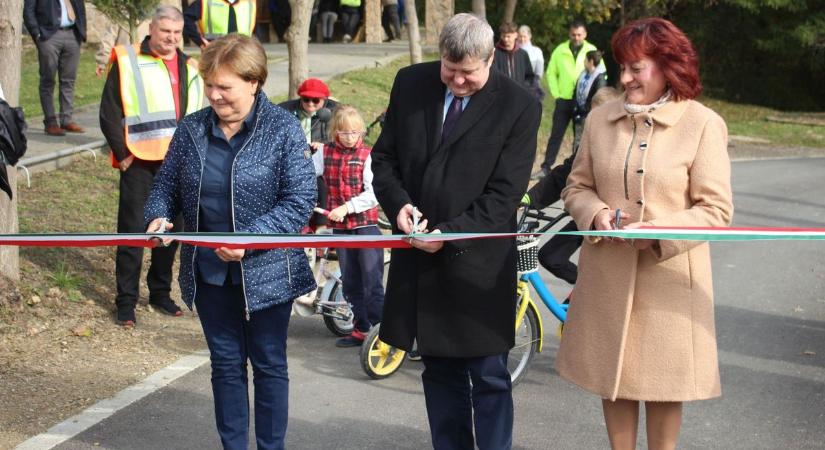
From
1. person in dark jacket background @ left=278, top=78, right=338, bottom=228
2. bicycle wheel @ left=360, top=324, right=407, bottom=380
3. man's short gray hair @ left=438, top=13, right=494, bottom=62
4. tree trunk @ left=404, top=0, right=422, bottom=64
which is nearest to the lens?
man's short gray hair @ left=438, top=13, right=494, bottom=62

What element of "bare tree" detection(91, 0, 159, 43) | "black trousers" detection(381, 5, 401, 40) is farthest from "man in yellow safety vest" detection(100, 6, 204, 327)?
"black trousers" detection(381, 5, 401, 40)

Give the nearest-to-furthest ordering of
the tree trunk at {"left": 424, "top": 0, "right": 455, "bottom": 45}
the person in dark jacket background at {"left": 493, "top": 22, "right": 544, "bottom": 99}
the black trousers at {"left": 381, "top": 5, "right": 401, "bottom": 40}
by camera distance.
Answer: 1. the person in dark jacket background at {"left": 493, "top": 22, "right": 544, "bottom": 99}
2. the tree trunk at {"left": 424, "top": 0, "right": 455, "bottom": 45}
3. the black trousers at {"left": 381, "top": 5, "right": 401, "bottom": 40}

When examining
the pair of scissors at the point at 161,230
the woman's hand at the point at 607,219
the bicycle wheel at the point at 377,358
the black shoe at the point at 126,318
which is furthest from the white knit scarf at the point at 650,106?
the black shoe at the point at 126,318

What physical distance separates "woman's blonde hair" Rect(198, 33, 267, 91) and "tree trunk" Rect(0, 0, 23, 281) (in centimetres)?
339

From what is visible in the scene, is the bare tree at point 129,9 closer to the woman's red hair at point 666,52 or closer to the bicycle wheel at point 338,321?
the bicycle wheel at point 338,321

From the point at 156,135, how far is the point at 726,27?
89.8 ft

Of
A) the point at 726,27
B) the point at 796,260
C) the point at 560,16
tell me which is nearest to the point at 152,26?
the point at 796,260

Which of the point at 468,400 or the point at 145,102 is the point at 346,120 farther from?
the point at 468,400

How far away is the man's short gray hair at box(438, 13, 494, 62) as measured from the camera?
4.41 metres

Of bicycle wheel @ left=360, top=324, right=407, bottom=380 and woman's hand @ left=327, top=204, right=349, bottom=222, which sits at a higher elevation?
woman's hand @ left=327, top=204, right=349, bottom=222

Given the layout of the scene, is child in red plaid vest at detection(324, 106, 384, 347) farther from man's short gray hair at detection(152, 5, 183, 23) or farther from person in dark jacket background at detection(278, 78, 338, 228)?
man's short gray hair at detection(152, 5, 183, 23)

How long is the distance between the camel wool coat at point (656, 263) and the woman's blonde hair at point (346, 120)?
2994mm

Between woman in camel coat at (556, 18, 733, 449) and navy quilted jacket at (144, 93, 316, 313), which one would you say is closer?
woman in camel coat at (556, 18, 733, 449)

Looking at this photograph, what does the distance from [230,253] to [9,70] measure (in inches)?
151
